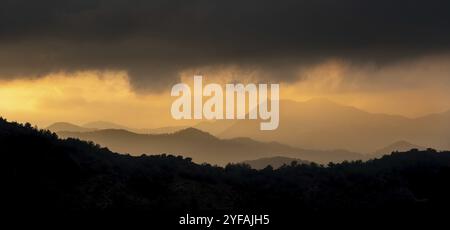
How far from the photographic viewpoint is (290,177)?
33.4 metres

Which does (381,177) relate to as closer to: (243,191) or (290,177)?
(290,177)

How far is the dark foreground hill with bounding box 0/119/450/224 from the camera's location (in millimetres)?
28781

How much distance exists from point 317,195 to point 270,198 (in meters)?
2.22

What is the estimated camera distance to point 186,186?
102 feet

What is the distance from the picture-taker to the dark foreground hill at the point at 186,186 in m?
28.8

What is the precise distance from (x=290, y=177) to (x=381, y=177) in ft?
14.0
